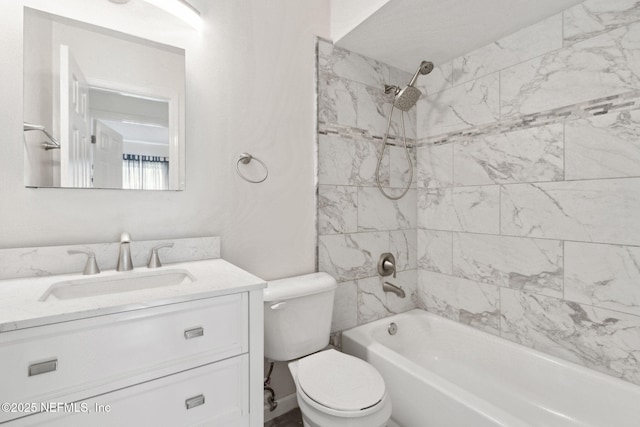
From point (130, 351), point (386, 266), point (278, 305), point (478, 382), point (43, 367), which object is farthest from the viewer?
point (386, 266)

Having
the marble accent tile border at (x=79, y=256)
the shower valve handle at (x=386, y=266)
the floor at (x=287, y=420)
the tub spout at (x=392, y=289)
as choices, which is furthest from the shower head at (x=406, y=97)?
the floor at (x=287, y=420)

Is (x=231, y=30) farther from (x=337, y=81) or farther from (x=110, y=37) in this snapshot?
(x=337, y=81)

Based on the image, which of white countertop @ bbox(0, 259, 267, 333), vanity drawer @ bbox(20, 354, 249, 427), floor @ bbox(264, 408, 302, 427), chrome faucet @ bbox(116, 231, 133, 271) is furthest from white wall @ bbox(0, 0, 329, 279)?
floor @ bbox(264, 408, 302, 427)

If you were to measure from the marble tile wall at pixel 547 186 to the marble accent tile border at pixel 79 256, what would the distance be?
164cm

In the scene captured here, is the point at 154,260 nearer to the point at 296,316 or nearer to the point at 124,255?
the point at 124,255

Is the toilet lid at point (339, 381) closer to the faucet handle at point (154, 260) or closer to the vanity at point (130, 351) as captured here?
the vanity at point (130, 351)

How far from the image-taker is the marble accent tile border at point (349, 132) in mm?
1867

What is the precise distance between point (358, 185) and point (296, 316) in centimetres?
95

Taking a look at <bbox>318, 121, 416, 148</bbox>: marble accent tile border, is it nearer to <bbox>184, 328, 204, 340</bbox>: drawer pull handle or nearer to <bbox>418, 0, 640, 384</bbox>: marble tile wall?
<bbox>418, 0, 640, 384</bbox>: marble tile wall

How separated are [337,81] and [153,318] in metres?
1.66

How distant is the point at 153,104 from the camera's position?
4.47 ft

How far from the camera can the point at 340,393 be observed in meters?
1.21

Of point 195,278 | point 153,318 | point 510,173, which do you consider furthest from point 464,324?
point 153,318

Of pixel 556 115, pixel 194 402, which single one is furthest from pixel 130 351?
pixel 556 115
